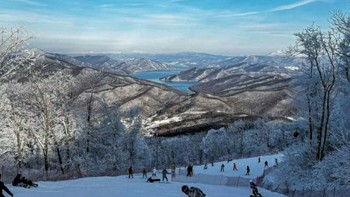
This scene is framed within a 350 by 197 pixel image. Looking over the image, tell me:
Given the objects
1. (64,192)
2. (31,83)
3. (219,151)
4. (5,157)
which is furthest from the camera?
(219,151)

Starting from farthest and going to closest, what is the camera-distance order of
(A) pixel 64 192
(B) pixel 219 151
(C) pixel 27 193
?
(B) pixel 219 151
(A) pixel 64 192
(C) pixel 27 193

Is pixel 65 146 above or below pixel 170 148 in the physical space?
above

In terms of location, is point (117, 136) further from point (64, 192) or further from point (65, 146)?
point (64, 192)

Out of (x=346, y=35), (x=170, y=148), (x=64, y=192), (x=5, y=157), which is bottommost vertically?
(x=170, y=148)

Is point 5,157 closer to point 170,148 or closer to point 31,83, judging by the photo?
point 31,83

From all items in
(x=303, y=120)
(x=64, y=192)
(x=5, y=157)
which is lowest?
(x=5, y=157)

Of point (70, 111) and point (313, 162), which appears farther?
point (70, 111)

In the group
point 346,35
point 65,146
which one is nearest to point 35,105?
point 65,146

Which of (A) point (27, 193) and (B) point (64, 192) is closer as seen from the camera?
(A) point (27, 193)

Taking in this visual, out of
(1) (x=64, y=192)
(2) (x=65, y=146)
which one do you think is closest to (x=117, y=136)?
(2) (x=65, y=146)
